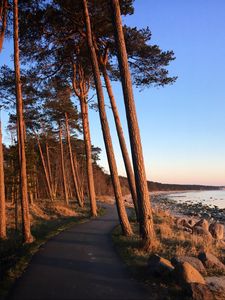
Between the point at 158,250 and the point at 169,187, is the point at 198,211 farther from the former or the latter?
the point at 169,187

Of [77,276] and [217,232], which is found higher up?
[77,276]

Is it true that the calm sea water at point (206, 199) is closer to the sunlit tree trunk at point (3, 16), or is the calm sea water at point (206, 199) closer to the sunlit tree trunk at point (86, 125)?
the sunlit tree trunk at point (86, 125)

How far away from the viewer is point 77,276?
775 cm

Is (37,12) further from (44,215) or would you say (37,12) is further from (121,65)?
(44,215)

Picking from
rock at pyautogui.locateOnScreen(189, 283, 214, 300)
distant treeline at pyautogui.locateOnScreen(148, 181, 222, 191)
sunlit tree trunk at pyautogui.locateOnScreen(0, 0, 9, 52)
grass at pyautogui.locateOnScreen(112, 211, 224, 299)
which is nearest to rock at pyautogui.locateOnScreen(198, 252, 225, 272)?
grass at pyautogui.locateOnScreen(112, 211, 224, 299)

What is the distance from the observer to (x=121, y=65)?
11086 mm

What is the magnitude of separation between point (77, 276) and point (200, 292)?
9.41 feet

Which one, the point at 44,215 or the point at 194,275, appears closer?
the point at 194,275

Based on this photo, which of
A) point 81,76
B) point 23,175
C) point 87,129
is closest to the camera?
point 23,175

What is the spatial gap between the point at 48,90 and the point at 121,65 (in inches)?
458

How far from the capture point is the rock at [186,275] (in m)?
6.61

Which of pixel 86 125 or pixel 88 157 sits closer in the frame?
pixel 88 157

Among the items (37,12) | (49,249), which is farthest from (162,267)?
(37,12)

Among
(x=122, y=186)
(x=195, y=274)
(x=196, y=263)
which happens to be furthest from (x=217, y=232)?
(x=122, y=186)
